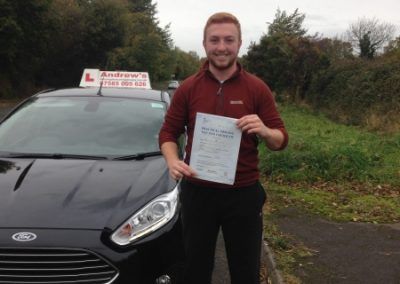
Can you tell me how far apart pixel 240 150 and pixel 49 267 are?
4.15 feet

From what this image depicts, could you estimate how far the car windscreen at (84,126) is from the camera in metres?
4.34

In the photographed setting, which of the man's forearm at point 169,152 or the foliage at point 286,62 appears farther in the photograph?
the foliage at point 286,62

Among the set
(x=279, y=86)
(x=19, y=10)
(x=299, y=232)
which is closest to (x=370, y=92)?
(x=279, y=86)

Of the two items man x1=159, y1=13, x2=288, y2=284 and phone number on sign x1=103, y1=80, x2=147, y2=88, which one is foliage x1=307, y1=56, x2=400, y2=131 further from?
man x1=159, y1=13, x2=288, y2=284

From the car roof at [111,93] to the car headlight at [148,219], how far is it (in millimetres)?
1854

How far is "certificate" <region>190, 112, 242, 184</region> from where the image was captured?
293 cm

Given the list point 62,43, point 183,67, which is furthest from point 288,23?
point 183,67

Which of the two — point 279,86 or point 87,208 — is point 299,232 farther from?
point 279,86

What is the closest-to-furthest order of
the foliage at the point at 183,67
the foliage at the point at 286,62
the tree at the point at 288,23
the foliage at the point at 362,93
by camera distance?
the foliage at the point at 362,93, the foliage at the point at 286,62, the tree at the point at 288,23, the foliage at the point at 183,67

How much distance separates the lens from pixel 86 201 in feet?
11.1

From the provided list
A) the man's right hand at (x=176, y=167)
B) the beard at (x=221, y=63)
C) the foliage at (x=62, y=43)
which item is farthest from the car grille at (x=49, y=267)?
the foliage at (x=62, y=43)

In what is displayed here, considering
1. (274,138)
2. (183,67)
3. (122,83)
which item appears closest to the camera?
(274,138)

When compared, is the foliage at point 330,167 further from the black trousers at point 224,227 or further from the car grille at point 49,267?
the car grille at point 49,267

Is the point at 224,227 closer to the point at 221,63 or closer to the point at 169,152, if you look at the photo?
the point at 169,152
